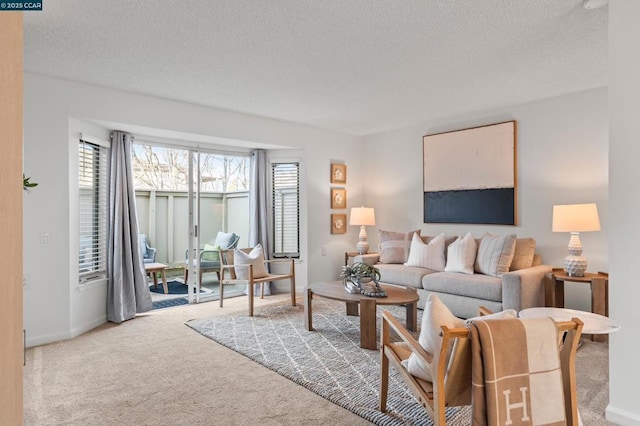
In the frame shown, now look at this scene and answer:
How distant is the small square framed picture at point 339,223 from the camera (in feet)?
21.6

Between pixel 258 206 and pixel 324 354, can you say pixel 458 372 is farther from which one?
pixel 258 206

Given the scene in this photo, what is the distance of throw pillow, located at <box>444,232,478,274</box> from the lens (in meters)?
4.78

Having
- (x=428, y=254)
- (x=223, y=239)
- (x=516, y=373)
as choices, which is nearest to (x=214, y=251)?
(x=223, y=239)

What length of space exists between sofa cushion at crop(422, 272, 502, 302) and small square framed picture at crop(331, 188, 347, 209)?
2191 mm

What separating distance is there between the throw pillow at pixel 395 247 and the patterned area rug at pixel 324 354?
0.80m

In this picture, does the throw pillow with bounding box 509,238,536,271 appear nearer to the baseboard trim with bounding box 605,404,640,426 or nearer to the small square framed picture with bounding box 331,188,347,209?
the baseboard trim with bounding box 605,404,640,426

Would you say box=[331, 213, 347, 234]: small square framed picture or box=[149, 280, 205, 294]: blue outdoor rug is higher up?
box=[331, 213, 347, 234]: small square framed picture

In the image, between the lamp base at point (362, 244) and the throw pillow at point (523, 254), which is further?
the lamp base at point (362, 244)

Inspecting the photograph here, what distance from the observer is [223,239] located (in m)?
6.02

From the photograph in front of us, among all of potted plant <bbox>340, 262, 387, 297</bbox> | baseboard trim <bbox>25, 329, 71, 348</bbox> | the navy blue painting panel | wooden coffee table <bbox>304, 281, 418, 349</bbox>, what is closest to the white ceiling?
the navy blue painting panel

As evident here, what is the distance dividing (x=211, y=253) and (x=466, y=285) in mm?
3544


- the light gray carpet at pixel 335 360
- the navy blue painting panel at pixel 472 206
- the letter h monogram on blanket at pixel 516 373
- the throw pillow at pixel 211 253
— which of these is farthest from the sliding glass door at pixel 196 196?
the letter h monogram on blanket at pixel 516 373

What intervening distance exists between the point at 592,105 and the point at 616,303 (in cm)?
295

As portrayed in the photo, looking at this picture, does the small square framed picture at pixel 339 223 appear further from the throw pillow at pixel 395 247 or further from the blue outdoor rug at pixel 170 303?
the blue outdoor rug at pixel 170 303
